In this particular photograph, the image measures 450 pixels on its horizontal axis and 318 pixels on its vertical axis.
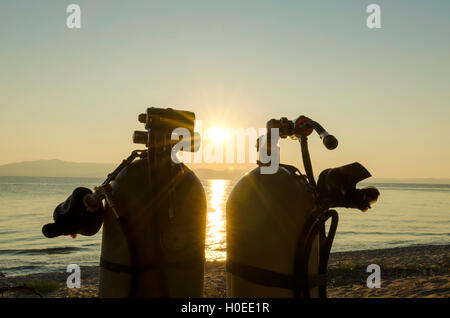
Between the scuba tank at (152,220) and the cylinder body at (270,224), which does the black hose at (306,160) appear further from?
the scuba tank at (152,220)

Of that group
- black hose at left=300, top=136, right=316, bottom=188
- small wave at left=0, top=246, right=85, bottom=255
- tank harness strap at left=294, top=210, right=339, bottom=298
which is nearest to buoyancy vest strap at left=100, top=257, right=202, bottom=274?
tank harness strap at left=294, top=210, right=339, bottom=298

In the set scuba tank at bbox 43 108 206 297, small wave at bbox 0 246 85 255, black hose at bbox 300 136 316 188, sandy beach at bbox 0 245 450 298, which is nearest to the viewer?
scuba tank at bbox 43 108 206 297

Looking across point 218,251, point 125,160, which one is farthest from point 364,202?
point 218,251

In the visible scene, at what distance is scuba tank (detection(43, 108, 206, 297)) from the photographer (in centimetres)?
307

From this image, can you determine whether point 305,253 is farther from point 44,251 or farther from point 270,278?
point 44,251

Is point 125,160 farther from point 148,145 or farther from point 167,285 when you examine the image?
point 167,285

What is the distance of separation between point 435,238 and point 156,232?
3986 centimetres

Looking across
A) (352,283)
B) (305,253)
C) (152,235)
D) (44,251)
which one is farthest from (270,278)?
(44,251)

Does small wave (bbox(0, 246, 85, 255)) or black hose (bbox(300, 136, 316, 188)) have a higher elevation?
black hose (bbox(300, 136, 316, 188))

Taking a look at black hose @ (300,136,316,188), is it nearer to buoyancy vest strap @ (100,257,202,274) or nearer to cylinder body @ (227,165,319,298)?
cylinder body @ (227,165,319,298)

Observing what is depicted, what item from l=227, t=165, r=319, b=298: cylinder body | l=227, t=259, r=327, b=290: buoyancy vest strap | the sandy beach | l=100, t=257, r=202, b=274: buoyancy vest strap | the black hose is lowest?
the sandy beach

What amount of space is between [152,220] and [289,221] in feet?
3.60

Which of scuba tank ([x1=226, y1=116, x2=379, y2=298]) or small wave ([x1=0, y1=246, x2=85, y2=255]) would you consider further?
small wave ([x1=0, y1=246, x2=85, y2=255])

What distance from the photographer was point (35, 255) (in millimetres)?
25234
